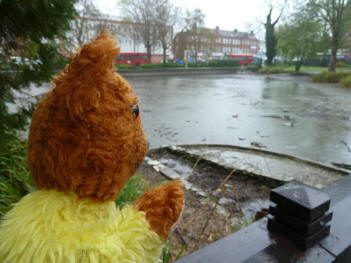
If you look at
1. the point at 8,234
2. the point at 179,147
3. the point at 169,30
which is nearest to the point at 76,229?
the point at 8,234

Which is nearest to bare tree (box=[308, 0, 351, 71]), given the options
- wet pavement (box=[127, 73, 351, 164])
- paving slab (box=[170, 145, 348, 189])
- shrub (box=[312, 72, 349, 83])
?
shrub (box=[312, 72, 349, 83])

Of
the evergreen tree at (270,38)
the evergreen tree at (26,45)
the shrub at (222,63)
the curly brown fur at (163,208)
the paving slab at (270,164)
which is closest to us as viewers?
the curly brown fur at (163,208)

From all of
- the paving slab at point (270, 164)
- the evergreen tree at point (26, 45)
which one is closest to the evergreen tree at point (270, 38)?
the paving slab at point (270, 164)

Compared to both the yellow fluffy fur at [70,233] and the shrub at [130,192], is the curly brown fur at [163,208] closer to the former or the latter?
the yellow fluffy fur at [70,233]

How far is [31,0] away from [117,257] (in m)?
2.37

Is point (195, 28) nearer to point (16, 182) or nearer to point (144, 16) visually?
point (144, 16)

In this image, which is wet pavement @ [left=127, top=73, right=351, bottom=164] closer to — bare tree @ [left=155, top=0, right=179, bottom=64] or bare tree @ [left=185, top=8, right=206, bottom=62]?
bare tree @ [left=155, top=0, right=179, bottom=64]

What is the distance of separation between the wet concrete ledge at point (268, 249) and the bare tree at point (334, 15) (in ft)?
80.9

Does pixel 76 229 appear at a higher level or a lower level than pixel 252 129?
higher

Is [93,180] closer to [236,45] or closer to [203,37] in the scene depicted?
[203,37]

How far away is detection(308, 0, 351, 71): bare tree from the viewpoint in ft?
66.0

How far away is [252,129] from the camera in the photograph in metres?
6.72

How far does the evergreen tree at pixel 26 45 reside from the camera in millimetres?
2281

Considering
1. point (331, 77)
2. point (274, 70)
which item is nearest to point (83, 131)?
point (331, 77)
